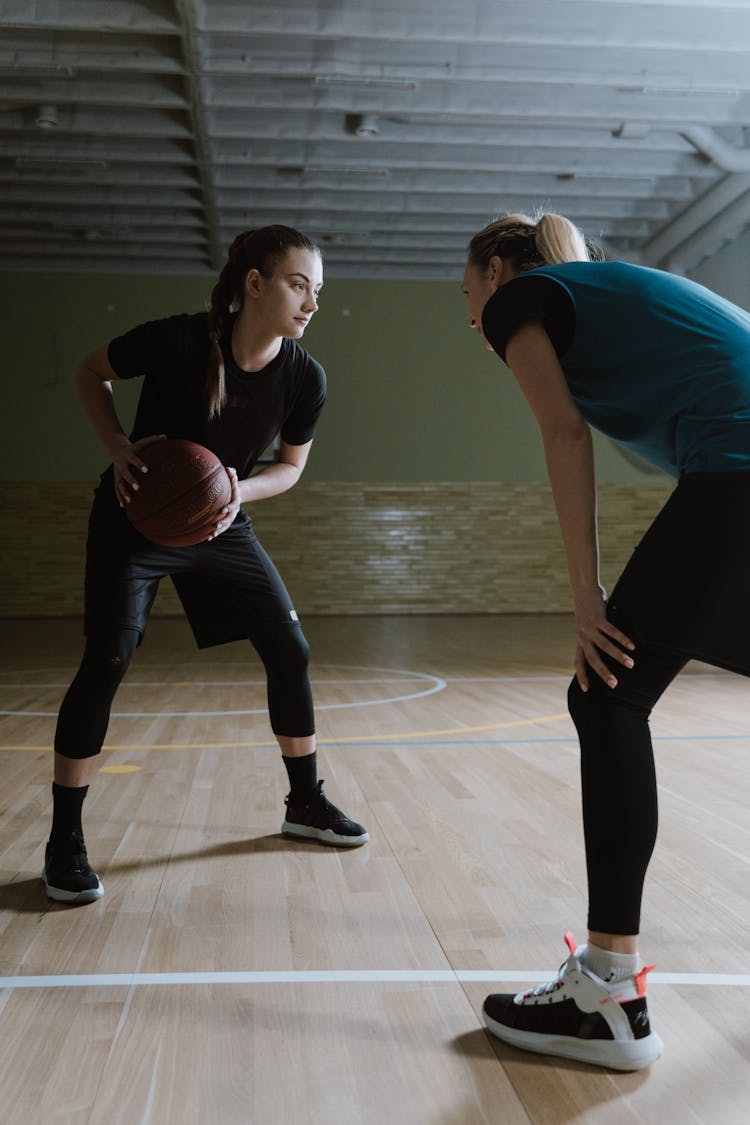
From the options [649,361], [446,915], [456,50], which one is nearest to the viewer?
[649,361]

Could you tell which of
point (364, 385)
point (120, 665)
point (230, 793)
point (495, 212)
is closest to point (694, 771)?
point (230, 793)

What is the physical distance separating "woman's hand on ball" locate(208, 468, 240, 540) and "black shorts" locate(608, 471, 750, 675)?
1188 mm

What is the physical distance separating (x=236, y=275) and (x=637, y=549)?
1450 millimetres

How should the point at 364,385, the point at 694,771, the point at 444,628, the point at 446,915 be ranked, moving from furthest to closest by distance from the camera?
the point at 364,385, the point at 444,628, the point at 694,771, the point at 446,915

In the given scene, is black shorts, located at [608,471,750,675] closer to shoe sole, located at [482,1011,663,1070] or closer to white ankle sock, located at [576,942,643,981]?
white ankle sock, located at [576,942,643,981]

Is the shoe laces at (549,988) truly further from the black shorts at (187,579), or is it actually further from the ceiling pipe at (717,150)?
the ceiling pipe at (717,150)

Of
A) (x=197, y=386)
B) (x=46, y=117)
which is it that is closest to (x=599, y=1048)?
(x=197, y=386)

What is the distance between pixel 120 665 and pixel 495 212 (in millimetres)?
9686

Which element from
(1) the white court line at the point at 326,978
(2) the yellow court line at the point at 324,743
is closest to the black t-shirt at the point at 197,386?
(1) the white court line at the point at 326,978

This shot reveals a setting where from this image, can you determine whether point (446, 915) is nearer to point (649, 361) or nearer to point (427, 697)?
point (649, 361)

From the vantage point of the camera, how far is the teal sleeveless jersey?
60.5 inches

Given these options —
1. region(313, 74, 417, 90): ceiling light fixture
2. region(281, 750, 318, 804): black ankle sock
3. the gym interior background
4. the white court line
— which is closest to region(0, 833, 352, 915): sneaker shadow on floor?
region(281, 750, 318, 804): black ankle sock

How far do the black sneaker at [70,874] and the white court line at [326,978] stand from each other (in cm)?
42

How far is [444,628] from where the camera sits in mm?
10820
